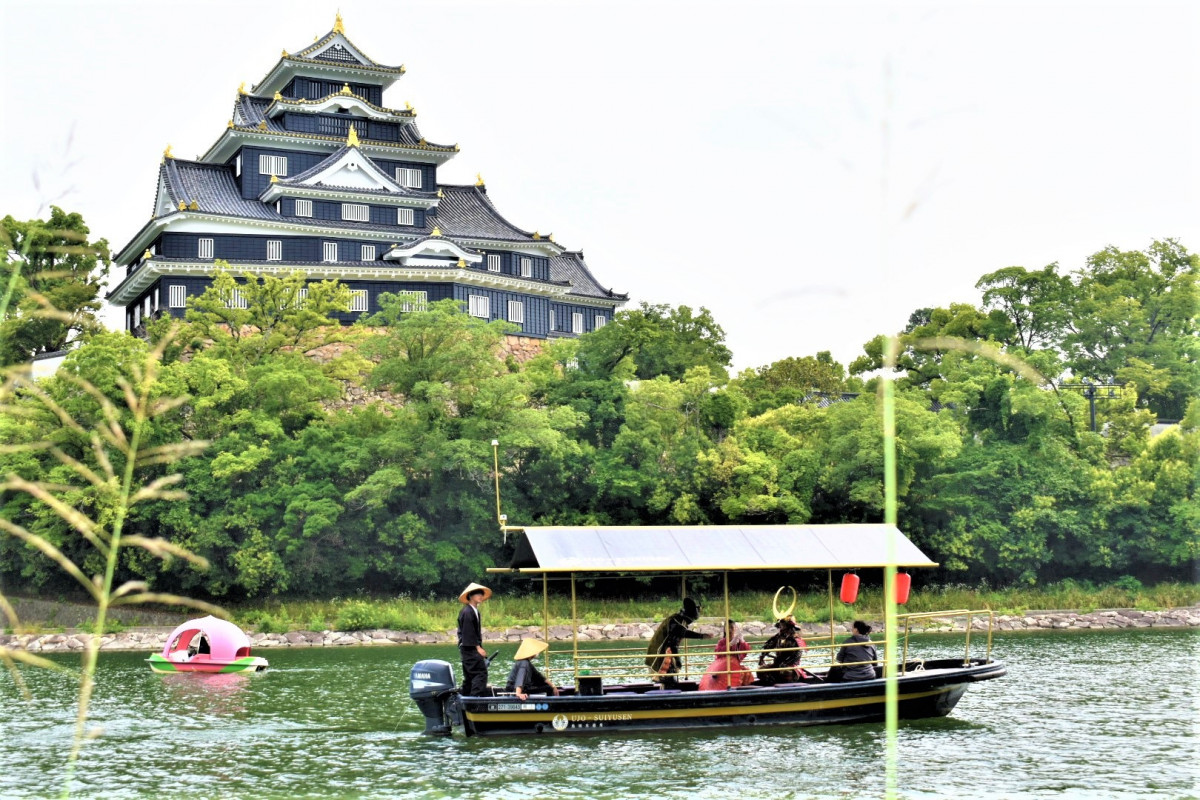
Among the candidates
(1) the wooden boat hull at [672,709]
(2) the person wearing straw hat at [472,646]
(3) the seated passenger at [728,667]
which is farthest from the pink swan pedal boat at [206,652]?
(3) the seated passenger at [728,667]

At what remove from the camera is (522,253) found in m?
56.4

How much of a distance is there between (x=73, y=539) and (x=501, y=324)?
16480mm

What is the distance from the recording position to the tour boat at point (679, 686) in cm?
1767

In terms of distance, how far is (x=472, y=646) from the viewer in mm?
17625

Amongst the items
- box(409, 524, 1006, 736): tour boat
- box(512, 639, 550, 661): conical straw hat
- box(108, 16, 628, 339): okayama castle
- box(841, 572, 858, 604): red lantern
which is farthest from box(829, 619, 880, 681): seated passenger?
box(108, 16, 628, 339): okayama castle

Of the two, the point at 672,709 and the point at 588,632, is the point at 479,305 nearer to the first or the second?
the point at 588,632

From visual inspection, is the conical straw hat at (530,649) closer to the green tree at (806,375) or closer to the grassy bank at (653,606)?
the grassy bank at (653,606)

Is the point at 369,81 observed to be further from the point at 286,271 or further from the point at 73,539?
the point at 73,539

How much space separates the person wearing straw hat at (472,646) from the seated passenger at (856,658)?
5.33 m

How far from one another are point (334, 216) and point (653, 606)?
2275 centimetres

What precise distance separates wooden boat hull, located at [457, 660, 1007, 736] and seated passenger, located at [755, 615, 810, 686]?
1.91 feet

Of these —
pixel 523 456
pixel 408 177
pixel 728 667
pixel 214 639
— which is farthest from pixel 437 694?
pixel 408 177

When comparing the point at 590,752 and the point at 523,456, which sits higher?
the point at 523,456

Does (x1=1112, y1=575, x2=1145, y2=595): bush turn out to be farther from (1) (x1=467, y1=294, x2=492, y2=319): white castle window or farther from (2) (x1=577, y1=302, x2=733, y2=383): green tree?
(1) (x1=467, y1=294, x2=492, y2=319): white castle window
